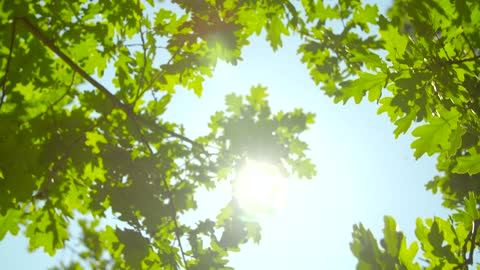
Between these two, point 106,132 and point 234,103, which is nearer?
point 106,132

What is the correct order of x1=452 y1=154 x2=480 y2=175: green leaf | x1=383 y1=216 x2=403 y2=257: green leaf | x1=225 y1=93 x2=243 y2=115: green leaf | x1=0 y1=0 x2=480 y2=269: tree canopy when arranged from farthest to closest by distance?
x1=225 y1=93 x2=243 y2=115: green leaf → x1=0 y1=0 x2=480 y2=269: tree canopy → x1=452 y1=154 x2=480 y2=175: green leaf → x1=383 y1=216 x2=403 y2=257: green leaf

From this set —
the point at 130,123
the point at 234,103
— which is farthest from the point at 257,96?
the point at 130,123

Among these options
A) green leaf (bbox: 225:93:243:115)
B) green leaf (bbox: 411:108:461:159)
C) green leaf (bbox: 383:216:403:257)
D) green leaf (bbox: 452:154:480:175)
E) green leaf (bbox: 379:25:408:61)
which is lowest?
green leaf (bbox: 383:216:403:257)

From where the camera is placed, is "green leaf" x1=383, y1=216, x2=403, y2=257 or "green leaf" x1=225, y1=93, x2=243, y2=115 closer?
"green leaf" x1=383, y1=216, x2=403, y2=257

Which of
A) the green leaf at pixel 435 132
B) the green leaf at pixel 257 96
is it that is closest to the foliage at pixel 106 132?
the green leaf at pixel 257 96

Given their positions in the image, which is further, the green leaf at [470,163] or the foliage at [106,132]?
the foliage at [106,132]

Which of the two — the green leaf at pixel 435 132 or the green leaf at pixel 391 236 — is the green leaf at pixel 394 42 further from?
the green leaf at pixel 391 236

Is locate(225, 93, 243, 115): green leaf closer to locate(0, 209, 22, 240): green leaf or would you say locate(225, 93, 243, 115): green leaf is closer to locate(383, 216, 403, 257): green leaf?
locate(0, 209, 22, 240): green leaf

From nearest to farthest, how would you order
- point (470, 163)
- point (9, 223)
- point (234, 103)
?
point (470, 163) < point (9, 223) < point (234, 103)

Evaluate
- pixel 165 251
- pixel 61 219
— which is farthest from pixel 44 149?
pixel 165 251

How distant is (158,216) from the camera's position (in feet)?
12.4

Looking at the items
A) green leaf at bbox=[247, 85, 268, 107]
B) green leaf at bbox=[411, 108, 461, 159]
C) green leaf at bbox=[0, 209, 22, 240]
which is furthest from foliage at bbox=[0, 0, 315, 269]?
green leaf at bbox=[411, 108, 461, 159]

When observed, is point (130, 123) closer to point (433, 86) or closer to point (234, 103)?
point (234, 103)

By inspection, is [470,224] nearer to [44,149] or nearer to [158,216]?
[158,216]
